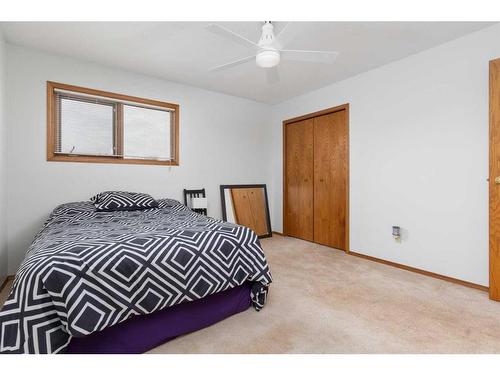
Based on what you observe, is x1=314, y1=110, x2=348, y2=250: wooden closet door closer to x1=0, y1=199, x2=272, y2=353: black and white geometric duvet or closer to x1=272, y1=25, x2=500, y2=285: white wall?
x1=272, y1=25, x2=500, y2=285: white wall

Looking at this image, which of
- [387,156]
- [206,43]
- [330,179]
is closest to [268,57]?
[206,43]

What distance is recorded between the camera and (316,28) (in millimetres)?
2236

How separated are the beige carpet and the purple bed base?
0.19ft

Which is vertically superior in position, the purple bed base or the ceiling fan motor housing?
the ceiling fan motor housing

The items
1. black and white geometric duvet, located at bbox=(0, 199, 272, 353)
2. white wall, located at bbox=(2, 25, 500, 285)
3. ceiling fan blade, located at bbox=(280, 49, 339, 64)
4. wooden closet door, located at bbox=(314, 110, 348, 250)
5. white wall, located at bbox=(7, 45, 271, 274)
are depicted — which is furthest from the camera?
wooden closet door, located at bbox=(314, 110, 348, 250)

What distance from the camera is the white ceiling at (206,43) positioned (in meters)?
2.24

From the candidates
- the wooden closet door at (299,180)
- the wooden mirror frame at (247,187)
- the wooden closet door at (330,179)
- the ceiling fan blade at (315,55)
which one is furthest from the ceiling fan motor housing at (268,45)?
the wooden mirror frame at (247,187)

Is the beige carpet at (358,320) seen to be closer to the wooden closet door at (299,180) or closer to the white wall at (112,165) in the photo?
the wooden closet door at (299,180)

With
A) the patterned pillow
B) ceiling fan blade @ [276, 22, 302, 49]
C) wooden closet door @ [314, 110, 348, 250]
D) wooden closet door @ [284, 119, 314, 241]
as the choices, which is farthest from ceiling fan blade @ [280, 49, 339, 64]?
the patterned pillow

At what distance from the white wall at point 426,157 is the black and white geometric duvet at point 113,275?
189 cm

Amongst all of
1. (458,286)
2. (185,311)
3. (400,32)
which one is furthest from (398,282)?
(400,32)

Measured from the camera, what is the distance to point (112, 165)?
3145 millimetres

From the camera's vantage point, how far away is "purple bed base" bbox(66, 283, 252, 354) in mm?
1324

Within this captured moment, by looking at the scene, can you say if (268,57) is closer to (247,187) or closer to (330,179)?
(330,179)
